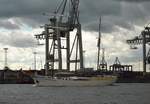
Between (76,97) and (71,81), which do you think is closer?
(76,97)

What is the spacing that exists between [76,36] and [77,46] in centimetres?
331

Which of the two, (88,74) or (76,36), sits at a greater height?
(76,36)


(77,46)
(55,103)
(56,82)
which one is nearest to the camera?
(55,103)

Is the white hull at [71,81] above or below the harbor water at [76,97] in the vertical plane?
above

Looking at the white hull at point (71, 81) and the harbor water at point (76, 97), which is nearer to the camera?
the harbor water at point (76, 97)

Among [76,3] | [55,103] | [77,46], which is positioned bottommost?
[55,103]

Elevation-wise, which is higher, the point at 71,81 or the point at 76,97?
the point at 71,81

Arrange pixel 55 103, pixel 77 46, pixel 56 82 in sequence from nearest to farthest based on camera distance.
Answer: pixel 55 103, pixel 56 82, pixel 77 46

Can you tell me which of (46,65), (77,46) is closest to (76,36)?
(77,46)

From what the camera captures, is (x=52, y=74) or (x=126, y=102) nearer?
(x=126, y=102)

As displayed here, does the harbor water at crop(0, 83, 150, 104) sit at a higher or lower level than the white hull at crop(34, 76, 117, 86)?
lower

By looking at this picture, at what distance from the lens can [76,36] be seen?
604 ft

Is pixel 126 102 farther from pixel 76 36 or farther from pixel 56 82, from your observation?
pixel 76 36

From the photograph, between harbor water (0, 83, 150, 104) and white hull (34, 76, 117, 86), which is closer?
harbor water (0, 83, 150, 104)
